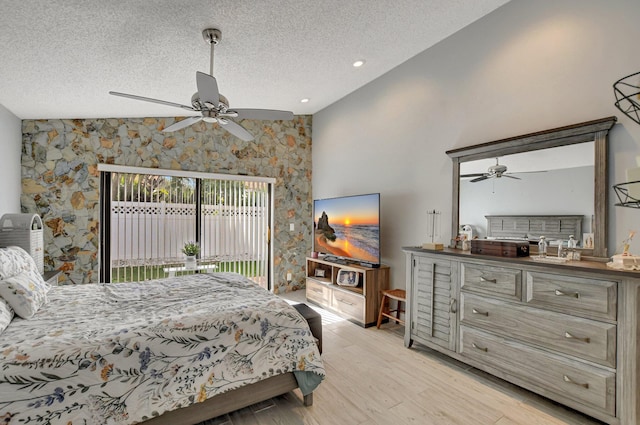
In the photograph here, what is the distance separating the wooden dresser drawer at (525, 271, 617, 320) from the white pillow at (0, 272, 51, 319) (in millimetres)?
3473

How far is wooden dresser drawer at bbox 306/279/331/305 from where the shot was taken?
4.41 metres

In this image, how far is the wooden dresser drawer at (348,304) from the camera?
149 inches

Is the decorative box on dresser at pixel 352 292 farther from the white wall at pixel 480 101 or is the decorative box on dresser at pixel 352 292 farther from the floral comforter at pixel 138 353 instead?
the floral comforter at pixel 138 353

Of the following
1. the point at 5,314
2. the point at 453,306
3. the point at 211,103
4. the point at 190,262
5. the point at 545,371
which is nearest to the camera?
the point at 5,314

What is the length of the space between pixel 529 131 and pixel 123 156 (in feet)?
16.1

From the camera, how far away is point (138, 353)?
1.66 metres

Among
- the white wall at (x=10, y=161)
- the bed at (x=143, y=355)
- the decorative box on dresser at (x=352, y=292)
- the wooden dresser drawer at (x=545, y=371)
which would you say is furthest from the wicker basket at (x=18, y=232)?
the wooden dresser drawer at (x=545, y=371)

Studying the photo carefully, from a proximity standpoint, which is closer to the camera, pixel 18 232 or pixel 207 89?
pixel 207 89

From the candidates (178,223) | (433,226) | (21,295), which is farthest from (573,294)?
(178,223)

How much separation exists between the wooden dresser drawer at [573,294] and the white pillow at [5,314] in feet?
11.2

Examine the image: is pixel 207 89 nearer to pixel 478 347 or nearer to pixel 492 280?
pixel 492 280

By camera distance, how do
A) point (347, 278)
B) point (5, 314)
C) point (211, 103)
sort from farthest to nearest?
point (347, 278) → point (211, 103) → point (5, 314)

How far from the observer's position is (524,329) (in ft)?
7.23

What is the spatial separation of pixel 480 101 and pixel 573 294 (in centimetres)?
199
